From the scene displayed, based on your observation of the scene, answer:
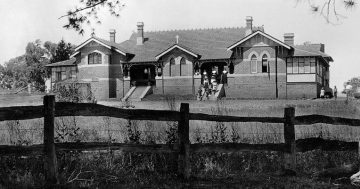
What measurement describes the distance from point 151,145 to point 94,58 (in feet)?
144

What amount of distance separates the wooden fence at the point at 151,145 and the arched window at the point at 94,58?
138ft

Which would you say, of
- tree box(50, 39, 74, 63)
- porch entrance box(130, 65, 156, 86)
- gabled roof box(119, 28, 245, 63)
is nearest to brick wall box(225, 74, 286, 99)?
gabled roof box(119, 28, 245, 63)

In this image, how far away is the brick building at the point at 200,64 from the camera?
149 feet

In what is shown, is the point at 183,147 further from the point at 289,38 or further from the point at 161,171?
the point at 289,38

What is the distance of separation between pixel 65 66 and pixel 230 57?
20066 mm

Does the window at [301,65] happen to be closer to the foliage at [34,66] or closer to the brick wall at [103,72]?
the brick wall at [103,72]

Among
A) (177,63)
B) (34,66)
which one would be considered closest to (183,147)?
(177,63)

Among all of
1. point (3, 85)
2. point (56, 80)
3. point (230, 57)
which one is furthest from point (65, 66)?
point (3, 85)

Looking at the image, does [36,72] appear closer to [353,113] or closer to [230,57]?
[230,57]

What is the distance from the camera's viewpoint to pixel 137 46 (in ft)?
174

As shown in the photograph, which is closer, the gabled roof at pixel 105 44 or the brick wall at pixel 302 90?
the brick wall at pixel 302 90

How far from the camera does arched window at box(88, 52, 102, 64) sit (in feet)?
167

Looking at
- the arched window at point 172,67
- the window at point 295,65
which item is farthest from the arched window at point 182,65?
the window at point 295,65

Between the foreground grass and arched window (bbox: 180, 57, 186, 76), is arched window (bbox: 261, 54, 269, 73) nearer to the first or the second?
arched window (bbox: 180, 57, 186, 76)
